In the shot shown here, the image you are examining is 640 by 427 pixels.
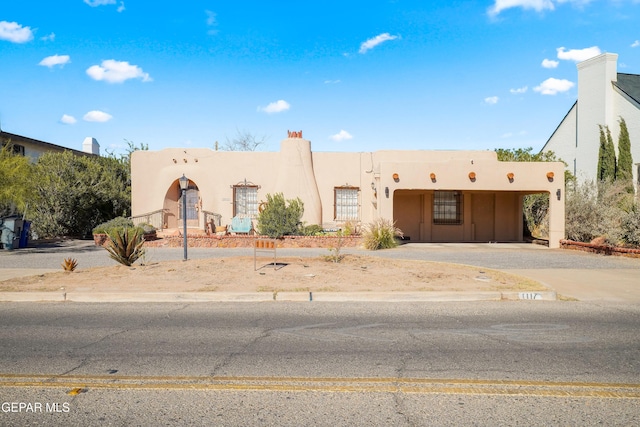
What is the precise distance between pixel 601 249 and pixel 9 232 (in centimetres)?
2252

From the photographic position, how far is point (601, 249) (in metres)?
17.2

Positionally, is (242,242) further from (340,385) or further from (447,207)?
(340,385)

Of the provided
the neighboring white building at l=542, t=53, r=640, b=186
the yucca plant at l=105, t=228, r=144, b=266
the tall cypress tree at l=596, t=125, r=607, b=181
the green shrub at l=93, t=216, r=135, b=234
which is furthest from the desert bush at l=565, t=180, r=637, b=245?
the green shrub at l=93, t=216, r=135, b=234

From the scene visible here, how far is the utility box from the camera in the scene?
19312mm

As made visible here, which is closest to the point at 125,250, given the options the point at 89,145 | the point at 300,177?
the point at 300,177

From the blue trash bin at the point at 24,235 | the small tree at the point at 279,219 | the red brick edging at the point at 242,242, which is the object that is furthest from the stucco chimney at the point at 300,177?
the blue trash bin at the point at 24,235

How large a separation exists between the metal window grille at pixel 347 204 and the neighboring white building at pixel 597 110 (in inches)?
681

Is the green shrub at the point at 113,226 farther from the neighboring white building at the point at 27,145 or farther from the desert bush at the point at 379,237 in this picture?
the desert bush at the point at 379,237

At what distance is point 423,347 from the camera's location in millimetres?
6055

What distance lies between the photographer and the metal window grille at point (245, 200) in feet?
82.5

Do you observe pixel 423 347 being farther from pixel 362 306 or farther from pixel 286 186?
pixel 286 186

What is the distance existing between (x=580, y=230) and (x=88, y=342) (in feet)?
67.7

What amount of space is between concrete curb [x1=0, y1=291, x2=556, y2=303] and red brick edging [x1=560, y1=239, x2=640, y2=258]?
8.45 m

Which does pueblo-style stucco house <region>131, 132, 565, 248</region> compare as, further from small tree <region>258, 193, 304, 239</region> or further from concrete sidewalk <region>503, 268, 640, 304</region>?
concrete sidewalk <region>503, 268, 640, 304</region>
